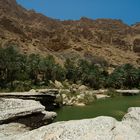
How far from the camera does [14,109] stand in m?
15.0

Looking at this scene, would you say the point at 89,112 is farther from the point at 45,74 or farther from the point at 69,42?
the point at 69,42

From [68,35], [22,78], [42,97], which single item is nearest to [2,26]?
[68,35]

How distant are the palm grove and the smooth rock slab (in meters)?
41.7

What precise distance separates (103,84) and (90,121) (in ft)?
260

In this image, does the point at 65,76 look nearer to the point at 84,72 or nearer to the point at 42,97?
the point at 84,72

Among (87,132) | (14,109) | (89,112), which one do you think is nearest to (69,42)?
(89,112)

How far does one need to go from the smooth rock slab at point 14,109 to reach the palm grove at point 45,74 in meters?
41.7

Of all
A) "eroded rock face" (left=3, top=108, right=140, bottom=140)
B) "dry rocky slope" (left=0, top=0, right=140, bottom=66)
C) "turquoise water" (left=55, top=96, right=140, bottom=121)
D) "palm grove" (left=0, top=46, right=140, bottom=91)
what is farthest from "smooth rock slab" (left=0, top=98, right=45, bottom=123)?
"dry rocky slope" (left=0, top=0, right=140, bottom=66)

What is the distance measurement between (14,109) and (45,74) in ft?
212

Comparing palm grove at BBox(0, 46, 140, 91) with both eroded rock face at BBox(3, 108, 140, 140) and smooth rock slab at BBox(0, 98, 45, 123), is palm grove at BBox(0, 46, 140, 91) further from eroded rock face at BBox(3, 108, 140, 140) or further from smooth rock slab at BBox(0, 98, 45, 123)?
eroded rock face at BBox(3, 108, 140, 140)

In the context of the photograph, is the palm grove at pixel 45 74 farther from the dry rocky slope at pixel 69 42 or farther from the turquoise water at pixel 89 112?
the dry rocky slope at pixel 69 42

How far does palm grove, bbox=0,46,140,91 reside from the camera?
6600 cm

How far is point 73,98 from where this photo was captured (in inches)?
1999

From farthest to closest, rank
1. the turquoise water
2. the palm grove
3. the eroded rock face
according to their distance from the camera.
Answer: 1. the palm grove
2. the turquoise water
3. the eroded rock face
